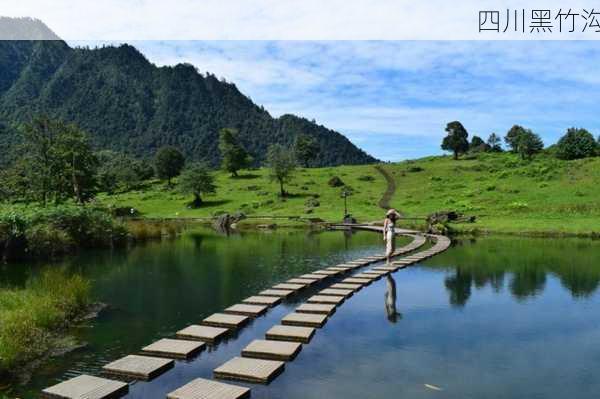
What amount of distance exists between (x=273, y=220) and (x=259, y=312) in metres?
40.6

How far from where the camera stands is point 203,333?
11.7 m

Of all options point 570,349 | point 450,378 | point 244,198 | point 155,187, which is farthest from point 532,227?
point 155,187

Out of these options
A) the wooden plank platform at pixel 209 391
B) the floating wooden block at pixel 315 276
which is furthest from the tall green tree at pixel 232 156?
the wooden plank platform at pixel 209 391

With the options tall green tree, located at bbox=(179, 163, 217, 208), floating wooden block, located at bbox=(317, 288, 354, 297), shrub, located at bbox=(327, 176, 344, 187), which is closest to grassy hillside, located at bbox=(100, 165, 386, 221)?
shrub, located at bbox=(327, 176, 344, 187)

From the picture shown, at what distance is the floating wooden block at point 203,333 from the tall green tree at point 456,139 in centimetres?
9171

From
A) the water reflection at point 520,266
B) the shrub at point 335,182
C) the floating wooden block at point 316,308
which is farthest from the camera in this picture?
the shrub at point 335,182

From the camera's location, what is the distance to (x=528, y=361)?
392 inches

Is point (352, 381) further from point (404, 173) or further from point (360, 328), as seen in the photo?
point (404, 173)

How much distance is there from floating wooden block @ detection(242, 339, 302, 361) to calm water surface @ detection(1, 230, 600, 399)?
222 mm

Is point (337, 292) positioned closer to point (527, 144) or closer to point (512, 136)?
point (527, 144)

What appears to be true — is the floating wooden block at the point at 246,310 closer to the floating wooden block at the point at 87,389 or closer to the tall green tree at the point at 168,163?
the floating wooden block at the point at 87,389

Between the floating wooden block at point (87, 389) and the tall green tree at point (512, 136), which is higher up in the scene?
the tall green tree at point (512, 136)

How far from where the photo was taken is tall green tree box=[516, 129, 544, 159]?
86500 millimetres

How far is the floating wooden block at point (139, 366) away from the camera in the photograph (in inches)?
366
